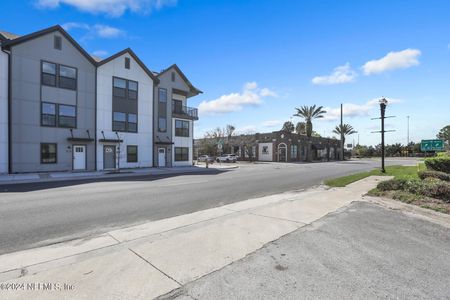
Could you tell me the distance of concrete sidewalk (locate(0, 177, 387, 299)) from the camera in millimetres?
3516

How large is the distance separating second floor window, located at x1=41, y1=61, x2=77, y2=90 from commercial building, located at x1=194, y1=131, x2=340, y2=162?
33648mm

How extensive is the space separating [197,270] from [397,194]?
9.23 metres

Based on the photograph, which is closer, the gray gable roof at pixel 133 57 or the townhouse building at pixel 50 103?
the townhouse building at pixel 50 103

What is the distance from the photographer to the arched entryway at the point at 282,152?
170 ft

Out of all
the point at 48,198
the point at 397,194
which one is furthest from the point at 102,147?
the point at 397,194

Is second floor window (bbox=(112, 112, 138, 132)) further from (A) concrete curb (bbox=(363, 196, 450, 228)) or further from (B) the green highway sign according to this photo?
(B) the green highway sign

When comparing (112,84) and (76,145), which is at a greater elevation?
(112,84)

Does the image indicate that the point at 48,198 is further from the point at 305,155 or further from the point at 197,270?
the point at 305,155

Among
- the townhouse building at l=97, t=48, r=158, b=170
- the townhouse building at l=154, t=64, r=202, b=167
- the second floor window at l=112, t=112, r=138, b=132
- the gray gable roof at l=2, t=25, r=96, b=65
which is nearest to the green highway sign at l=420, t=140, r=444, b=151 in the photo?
the townhouse building at l=154, t=64, r=202, b=167

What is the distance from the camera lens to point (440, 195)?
9.31 metres

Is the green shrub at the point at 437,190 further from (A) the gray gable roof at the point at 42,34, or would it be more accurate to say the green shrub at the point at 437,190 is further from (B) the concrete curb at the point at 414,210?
(A) the gray gable roof at the point at 42,34

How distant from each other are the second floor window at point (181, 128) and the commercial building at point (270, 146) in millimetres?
19882

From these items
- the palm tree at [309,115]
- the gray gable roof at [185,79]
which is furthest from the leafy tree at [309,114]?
the gray gable roof at [185,79]

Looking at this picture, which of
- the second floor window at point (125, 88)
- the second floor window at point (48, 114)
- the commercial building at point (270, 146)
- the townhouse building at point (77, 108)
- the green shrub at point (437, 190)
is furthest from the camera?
the commercial building at point (270, 146)
